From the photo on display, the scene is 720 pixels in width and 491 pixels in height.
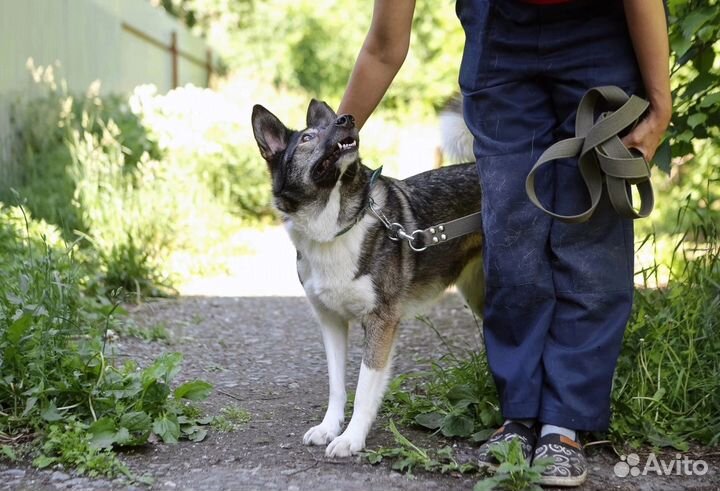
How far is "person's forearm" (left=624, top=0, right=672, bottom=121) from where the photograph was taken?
2557 mm

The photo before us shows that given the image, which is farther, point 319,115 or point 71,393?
point 319,115

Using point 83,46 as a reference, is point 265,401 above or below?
below

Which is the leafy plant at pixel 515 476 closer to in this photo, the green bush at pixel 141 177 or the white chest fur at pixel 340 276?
the white chest fur at pixel 340 276

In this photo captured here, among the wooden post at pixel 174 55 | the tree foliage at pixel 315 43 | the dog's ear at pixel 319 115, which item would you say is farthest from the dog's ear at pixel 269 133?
the wooden post at pixel 174 55

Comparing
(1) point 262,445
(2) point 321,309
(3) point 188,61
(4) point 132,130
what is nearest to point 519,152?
(2) point 321,309

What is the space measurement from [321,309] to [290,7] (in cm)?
1632

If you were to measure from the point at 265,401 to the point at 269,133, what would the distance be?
1.15m

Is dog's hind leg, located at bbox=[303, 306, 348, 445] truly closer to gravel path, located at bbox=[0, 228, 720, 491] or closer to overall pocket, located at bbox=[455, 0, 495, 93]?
gravel path, located at bbox=[0, 228, 720, 491]

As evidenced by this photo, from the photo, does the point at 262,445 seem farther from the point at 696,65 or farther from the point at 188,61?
the point at 188,61

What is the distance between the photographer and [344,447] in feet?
9.56

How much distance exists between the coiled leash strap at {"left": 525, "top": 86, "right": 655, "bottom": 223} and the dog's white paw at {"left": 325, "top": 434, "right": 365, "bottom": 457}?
3.42ft

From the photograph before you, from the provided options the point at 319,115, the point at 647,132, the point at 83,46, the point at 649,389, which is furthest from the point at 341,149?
the point at 83,46

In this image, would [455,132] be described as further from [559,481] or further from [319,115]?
[559,481]

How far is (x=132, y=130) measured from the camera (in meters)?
7.84
